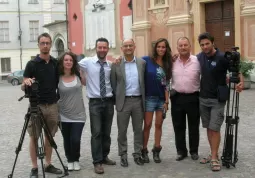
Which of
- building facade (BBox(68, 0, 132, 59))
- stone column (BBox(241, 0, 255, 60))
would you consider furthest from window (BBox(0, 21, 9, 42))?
stone column (BBox(241, 0, 255, 60))

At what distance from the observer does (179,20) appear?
65.5 feet

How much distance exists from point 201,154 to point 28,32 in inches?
1537

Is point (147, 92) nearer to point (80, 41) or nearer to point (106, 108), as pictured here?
point (106, 108)

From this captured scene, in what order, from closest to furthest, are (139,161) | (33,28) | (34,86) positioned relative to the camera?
(34,86), (139,161), (33,28)

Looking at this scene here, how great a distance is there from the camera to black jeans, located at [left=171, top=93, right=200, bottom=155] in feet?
20.6

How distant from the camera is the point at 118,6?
81.6 feet

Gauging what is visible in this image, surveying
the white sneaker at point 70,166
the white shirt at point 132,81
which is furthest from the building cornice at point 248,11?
the white sneaker at point 70,166

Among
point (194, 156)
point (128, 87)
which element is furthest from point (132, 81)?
point (194, 156)

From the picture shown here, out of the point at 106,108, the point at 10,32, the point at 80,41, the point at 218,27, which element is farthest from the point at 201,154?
the point at 10,32

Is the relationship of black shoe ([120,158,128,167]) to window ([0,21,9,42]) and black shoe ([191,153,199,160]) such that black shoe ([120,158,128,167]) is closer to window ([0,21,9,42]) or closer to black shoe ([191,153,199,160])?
black shoe ([191,153,199,160])

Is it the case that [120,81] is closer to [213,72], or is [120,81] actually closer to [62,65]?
[62,65]

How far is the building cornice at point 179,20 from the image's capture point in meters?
19.7

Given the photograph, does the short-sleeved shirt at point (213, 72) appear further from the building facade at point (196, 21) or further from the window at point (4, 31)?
the window at point (4, 31)

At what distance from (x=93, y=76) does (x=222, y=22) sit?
562 inches
